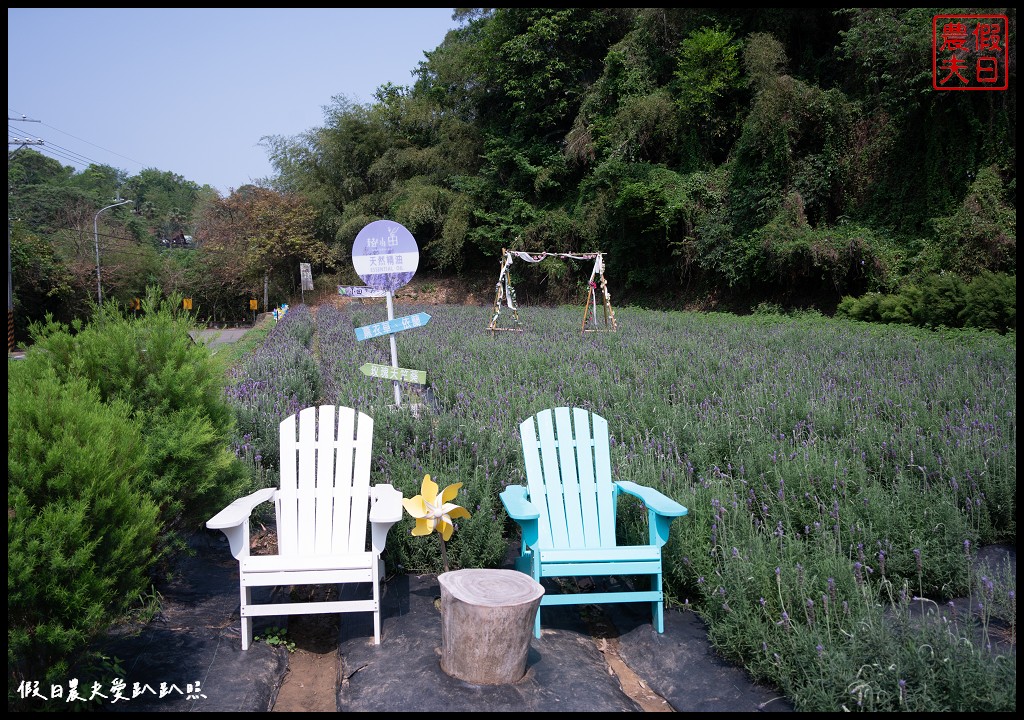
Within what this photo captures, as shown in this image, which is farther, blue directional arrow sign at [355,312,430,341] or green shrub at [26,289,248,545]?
blue directional arrow sign at [355,312,430,341]

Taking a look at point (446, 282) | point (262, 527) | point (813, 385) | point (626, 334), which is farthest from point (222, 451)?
point (446, 282)

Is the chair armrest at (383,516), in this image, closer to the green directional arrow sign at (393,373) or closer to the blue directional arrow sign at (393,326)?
the green directional arrow sign at (393,373)

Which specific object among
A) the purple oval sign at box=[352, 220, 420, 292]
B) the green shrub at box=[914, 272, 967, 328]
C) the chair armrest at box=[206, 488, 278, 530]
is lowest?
the chair armrest at box=[206, 488, 278, 530]

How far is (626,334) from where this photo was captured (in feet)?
38.2

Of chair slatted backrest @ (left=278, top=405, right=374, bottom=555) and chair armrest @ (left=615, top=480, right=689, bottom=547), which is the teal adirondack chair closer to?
chair armrest @ (left=615, top=480, right=689, bottom=547)

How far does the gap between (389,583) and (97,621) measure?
4.96ft

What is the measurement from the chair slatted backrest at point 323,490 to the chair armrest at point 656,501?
4.33 ft

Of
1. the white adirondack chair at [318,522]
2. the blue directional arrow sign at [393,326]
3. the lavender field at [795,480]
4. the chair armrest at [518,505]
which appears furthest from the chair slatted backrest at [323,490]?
the blue directional arrow sign at [393,326]

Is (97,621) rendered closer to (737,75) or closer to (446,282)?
(737,75)

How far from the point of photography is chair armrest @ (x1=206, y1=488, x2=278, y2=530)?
2750 mm

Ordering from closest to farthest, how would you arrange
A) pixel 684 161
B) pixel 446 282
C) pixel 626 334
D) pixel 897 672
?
pixel 897 672
pixel 626 334
pixel 684 161
pixel 446 282

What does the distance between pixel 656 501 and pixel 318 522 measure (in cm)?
165

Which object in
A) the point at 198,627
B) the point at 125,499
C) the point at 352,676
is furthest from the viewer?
the point at 198,627

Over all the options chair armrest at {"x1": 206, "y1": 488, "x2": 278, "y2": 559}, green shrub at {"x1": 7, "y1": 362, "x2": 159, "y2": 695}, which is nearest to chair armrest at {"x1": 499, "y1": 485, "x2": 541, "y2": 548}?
chair armrest at {"x1": 206, "y1": 488, "x2": 278, "y2": 559}
